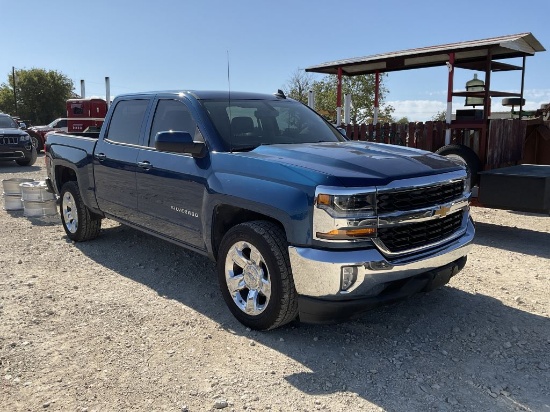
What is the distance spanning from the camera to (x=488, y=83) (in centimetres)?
734

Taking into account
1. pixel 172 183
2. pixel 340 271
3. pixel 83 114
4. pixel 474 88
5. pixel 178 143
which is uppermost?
pixel 474 88

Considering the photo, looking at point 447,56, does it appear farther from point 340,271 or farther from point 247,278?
point 340,271

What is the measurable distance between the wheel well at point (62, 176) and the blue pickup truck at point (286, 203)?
1.62 metres

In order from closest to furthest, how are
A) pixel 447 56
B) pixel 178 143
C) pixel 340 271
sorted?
pixel 340 271 < pixel 178 143 < pixel 447 56

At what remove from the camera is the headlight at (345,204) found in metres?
3.13

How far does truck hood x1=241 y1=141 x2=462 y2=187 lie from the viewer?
322 centimetres

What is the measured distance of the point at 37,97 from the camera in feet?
161

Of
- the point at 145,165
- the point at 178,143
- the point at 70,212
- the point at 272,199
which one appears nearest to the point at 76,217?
the point at 70,212

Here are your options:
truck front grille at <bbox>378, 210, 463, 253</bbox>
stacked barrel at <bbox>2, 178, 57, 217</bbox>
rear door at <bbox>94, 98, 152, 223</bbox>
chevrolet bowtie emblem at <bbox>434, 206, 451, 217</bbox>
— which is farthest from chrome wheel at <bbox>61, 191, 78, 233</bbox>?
chevrolet bowtie emblem at <bbox>434, 206, 451, 217</bbox>

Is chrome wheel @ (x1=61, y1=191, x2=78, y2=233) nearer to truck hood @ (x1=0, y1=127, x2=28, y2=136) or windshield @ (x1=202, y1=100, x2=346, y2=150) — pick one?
windshield @ (x1=202, y1=100, x2=346, y2=150)

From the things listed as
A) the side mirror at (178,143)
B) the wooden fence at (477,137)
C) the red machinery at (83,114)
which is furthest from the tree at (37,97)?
the side mirror at (178,143)

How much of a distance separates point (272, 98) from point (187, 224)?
5.40 feet

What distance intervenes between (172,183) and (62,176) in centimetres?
305

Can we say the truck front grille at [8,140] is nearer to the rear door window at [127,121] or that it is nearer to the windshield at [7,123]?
Result: the windshield at [7,123]
